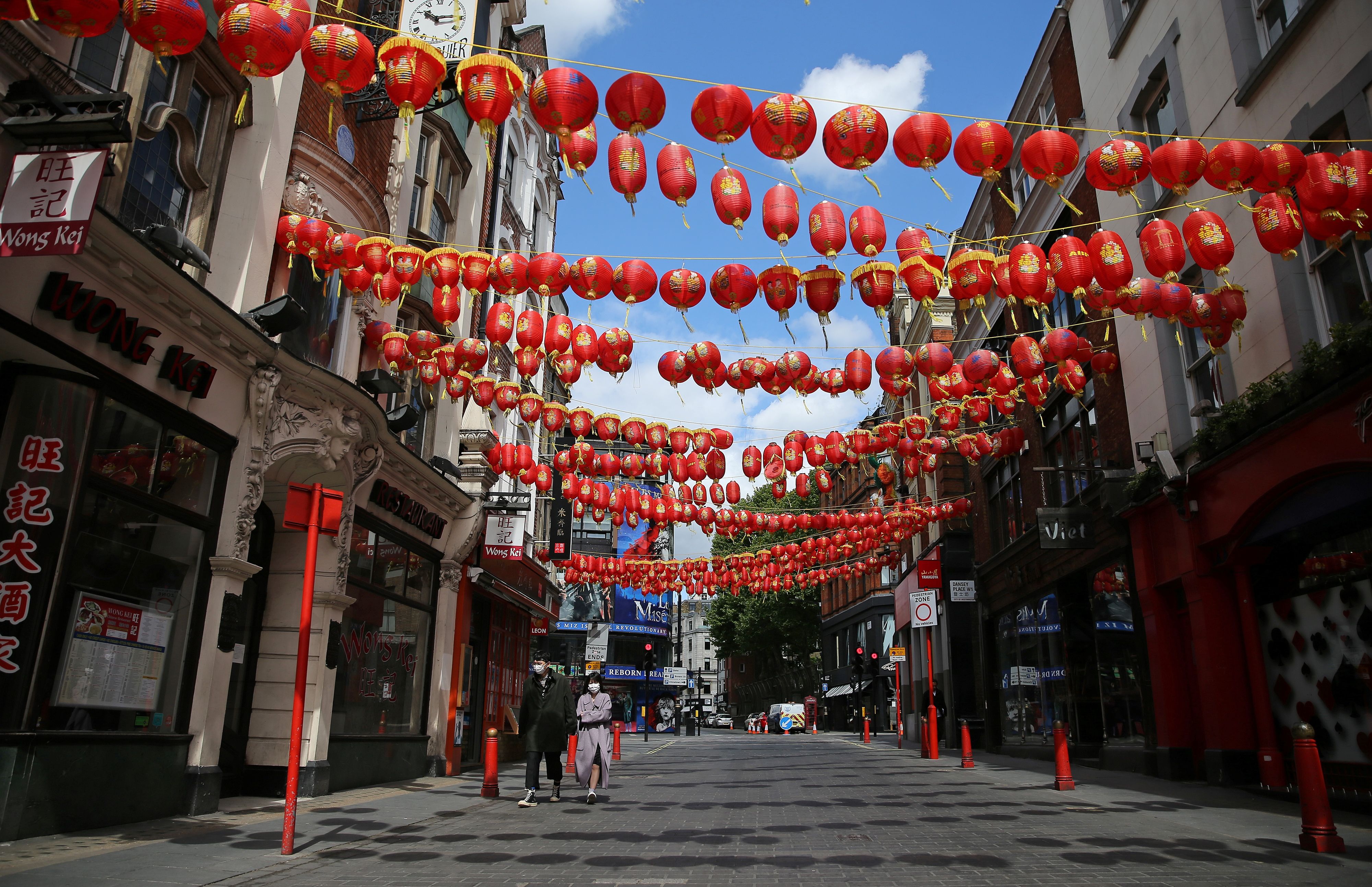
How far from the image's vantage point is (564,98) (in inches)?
283

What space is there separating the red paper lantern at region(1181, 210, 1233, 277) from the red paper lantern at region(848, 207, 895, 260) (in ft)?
11.4

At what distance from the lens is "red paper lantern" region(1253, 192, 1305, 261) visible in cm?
884

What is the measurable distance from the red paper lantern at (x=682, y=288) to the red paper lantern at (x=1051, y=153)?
12.3 feet

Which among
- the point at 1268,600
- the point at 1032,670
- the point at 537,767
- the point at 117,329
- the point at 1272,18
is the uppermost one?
the point at 1272,18

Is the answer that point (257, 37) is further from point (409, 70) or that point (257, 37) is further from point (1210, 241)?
point (1210, 241)

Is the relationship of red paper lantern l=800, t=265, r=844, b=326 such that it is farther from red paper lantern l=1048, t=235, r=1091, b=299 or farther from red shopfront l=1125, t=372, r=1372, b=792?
red shopfront l=1125, t=372, r=1372, b=792

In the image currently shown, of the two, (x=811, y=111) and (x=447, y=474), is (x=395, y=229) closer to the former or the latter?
(x=447, y=474)

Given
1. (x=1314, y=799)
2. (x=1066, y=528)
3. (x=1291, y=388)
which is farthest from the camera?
(x=1066, y=528)

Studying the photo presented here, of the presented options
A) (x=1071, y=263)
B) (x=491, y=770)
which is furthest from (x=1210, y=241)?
(x=491, y=770)

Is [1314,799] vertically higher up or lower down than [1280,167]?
lower down

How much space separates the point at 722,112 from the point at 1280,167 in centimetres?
536

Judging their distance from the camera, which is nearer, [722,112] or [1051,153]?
[722,112]

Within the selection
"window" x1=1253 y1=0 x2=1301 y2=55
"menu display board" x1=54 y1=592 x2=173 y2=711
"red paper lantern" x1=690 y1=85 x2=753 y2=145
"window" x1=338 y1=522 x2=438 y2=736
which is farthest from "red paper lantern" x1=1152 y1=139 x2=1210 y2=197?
"window" x1=338 y1=522 x2=438 y2=736

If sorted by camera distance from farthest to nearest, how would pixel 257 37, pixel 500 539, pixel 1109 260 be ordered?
1. pixel 500 539
2. pixel 1109 260
3. pixel 257 37
